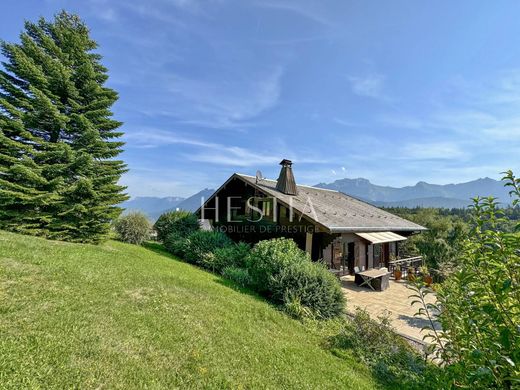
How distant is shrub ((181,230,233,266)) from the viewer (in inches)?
738

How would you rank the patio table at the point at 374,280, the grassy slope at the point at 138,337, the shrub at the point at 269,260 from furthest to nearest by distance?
the patio table at the point at 374,280, the shrub at the point at 269,260, the grassy slope at the point at 138,337

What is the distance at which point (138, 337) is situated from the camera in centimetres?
602

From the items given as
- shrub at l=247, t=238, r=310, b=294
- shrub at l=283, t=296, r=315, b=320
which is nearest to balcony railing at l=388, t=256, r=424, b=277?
shrub at l=247, t=238, r=310, b=294

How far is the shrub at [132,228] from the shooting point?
2384cm

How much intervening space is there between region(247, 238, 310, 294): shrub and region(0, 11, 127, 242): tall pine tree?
1183cm

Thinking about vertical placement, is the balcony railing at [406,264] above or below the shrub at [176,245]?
below

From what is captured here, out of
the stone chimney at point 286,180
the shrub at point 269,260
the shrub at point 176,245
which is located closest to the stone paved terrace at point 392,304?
the shrub at point 269,260

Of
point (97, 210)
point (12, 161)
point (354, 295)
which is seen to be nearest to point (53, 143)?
point (12, 161)

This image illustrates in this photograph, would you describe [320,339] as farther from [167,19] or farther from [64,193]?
[64,193]

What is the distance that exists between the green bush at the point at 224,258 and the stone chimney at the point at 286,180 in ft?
19.9

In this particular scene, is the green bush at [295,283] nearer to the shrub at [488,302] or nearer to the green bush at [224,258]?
the green bush at [224,258]

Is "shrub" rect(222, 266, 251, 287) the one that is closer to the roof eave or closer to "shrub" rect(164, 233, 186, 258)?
the roof eave

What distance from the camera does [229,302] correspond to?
9.63 m

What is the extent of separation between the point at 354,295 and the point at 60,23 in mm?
27310
